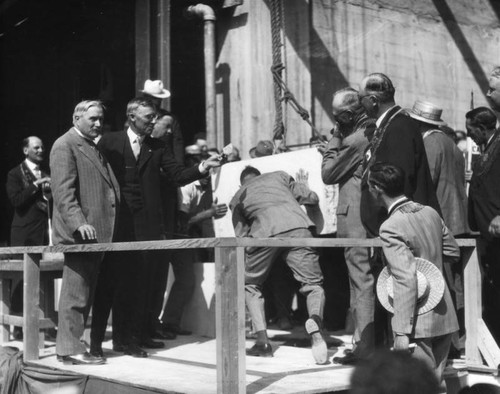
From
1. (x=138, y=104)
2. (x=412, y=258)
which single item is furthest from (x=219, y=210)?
(x=412, y=258)

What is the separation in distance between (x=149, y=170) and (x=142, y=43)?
3.91 m

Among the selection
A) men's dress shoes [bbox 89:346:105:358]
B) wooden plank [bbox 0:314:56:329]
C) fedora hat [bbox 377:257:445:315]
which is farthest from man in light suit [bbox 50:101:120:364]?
fedora hat [bbox 377:257:445:315]

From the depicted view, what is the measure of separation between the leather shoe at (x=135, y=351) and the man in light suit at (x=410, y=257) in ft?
7.18

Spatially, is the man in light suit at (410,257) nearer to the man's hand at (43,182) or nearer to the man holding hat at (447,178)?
the man holding hat at (447,178)

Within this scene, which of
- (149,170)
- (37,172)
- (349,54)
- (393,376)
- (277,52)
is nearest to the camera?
(393,376)

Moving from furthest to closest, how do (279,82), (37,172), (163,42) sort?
1. (163,42)
2. (279,82)
3. (37,172)

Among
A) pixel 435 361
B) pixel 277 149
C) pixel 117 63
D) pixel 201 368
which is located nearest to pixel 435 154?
pixel 435 361

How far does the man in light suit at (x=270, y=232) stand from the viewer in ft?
20.8

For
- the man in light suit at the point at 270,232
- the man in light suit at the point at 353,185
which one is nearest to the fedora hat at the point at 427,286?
the man in light suit at the point at 353,185

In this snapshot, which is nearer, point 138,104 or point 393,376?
point 393,376

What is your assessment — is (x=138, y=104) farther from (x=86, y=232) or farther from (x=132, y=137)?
(x=86, y=232)

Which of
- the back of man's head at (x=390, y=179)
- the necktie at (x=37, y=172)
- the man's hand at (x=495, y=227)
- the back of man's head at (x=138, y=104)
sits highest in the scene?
the back of man's head at (x=138, y=104)

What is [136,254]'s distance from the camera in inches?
261

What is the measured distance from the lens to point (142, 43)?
1023 centimetres
